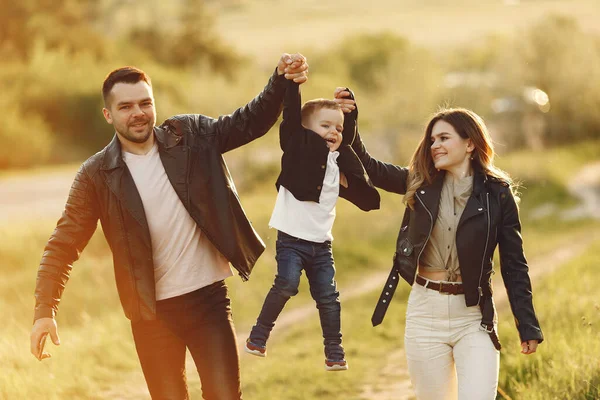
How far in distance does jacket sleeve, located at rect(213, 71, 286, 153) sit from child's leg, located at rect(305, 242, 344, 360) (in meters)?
0.68

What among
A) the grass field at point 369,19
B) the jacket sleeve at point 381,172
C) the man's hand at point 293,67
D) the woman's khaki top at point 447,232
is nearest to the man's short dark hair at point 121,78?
the man's hand at point 293,67

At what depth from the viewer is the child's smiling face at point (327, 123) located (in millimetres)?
4512

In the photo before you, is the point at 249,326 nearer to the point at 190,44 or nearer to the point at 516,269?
the point at 516,269

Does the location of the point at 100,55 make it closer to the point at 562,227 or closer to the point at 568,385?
the point at 562,227

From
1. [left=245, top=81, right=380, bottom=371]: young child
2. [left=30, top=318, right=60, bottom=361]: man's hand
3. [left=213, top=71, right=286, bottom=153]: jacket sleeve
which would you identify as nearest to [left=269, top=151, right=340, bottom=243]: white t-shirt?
[left=245, top=81, right=380, bottom=371]: young child

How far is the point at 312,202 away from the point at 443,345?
0.98 m

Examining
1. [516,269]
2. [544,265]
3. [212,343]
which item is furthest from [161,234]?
[544,265]

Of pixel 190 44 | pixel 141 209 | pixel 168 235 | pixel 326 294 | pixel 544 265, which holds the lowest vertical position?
pixel 326 294

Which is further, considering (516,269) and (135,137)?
(516,269)

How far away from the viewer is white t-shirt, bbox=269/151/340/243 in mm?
4566

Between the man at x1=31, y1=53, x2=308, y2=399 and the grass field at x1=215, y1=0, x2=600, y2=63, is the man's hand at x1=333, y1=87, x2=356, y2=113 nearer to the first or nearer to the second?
the man at x1=31, y1=53, x2=308, y2=399

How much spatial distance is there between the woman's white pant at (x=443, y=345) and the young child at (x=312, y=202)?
1.28ft

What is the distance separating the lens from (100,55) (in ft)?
138

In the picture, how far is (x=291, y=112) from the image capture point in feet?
14.5
